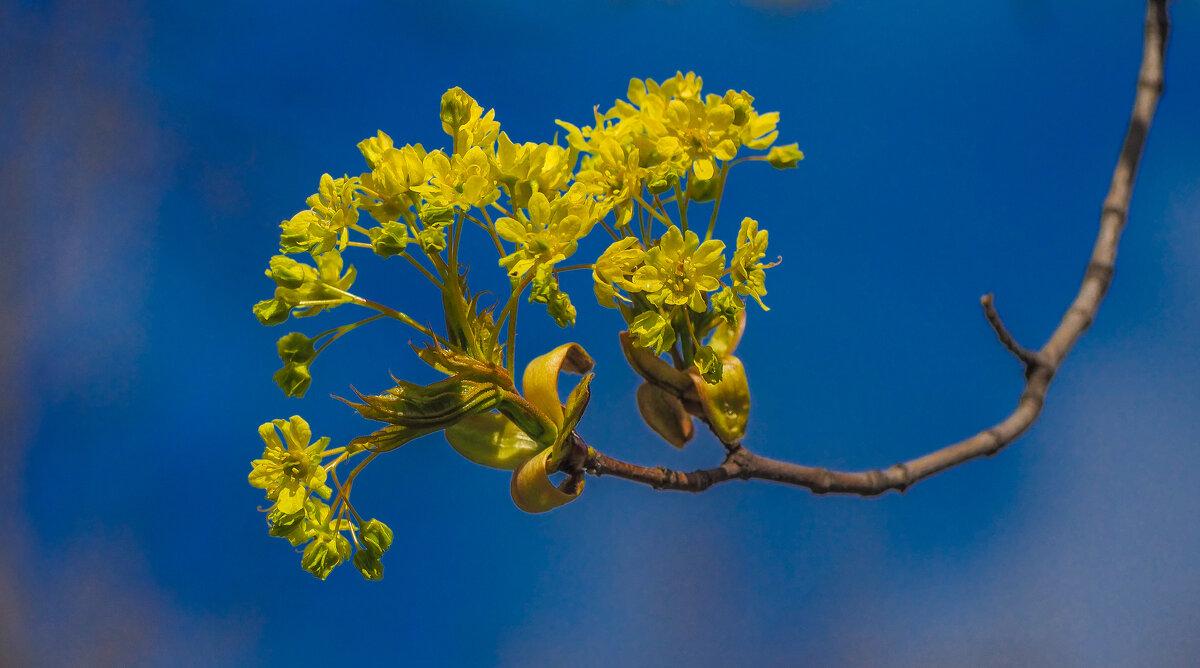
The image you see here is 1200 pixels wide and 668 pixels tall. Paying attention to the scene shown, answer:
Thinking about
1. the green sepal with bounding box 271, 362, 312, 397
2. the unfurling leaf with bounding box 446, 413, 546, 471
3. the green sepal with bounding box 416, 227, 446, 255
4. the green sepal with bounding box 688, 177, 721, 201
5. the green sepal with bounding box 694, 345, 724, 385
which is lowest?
the unfurling leaf with bounding box 446, 413, 546, 471

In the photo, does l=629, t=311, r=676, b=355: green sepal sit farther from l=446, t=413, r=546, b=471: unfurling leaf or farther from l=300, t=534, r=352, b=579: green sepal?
l=300, t=534, r=352, b=579: green sepal

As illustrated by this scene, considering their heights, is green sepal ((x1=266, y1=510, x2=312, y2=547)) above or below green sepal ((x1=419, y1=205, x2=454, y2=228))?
below

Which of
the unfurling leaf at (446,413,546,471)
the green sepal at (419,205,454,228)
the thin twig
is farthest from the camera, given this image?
the thin twig

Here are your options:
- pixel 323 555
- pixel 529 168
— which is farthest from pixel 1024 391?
pixel 323 555

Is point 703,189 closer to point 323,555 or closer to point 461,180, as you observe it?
point 461,180

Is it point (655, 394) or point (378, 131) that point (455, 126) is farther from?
point (655, 394)

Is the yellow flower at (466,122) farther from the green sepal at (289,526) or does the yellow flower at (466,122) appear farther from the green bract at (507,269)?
the green sepal at (289,526)

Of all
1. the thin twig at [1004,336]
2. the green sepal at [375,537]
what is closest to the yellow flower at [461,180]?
the green sepal at [375,537]

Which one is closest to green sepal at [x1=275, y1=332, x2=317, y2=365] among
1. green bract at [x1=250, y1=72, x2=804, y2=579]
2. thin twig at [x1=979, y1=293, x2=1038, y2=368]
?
green bract at [x1=250, y1=72, x2=804, y2=579]
